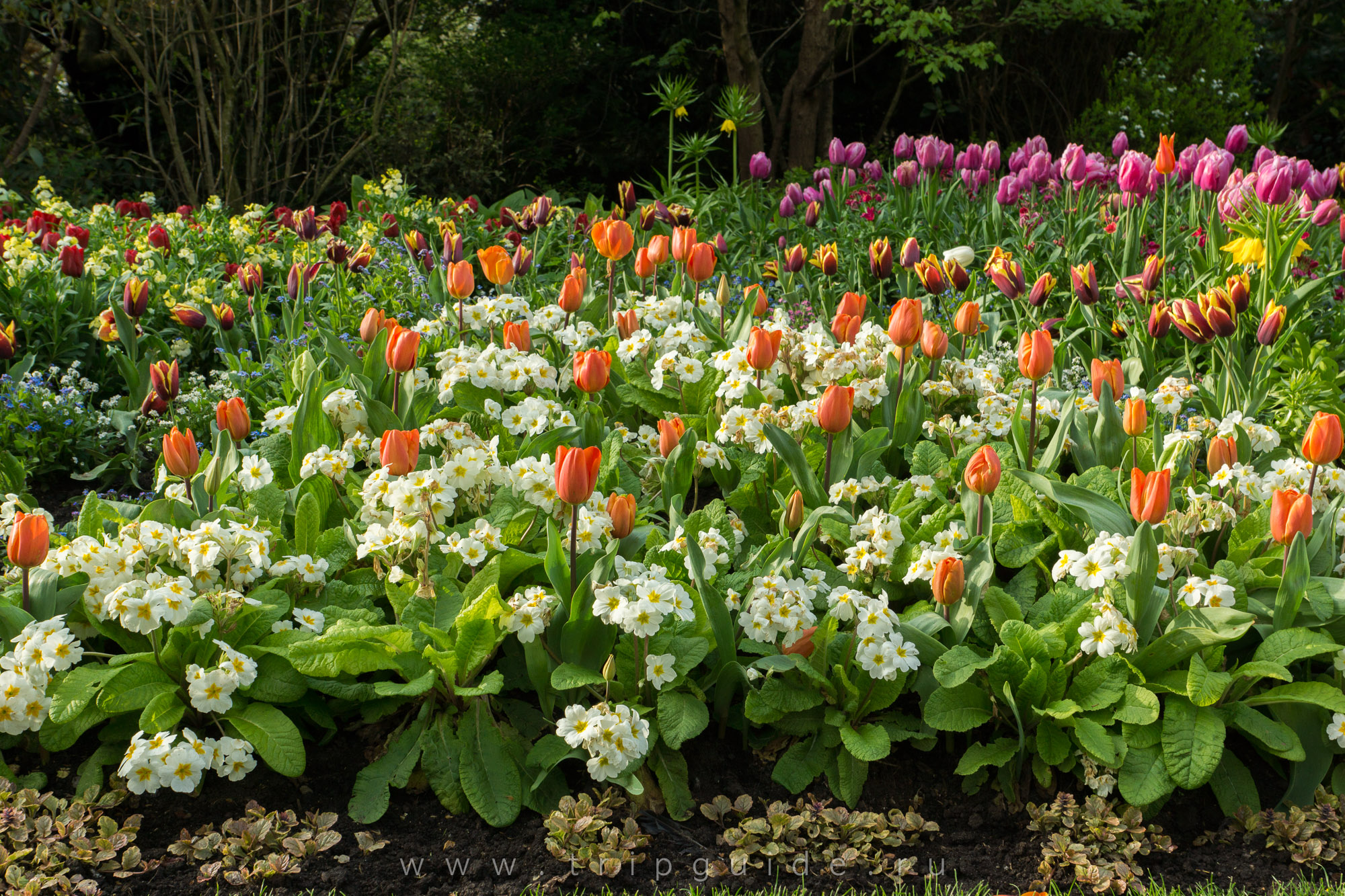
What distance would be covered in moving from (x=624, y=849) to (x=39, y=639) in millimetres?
1161

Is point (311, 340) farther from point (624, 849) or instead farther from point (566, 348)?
point (624, 849)

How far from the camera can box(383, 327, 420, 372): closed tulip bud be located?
2.79 m

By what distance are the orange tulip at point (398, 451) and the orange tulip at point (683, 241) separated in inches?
58.6

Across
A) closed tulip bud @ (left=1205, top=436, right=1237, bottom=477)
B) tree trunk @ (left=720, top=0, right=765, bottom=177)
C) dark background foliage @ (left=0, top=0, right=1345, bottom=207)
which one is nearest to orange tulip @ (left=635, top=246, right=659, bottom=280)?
closed tulip bud @ (left=1205, top=436, right=1237, bottom=477)

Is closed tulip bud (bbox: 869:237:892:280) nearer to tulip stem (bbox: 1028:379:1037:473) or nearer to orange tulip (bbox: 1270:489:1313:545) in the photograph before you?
tulip stem (bbox: 1028:379:1037:473)

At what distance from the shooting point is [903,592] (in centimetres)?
258

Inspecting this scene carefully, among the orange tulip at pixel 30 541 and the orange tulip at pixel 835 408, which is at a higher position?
the orange tulip at pixel 835 408

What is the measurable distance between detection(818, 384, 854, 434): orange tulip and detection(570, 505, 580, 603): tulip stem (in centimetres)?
60

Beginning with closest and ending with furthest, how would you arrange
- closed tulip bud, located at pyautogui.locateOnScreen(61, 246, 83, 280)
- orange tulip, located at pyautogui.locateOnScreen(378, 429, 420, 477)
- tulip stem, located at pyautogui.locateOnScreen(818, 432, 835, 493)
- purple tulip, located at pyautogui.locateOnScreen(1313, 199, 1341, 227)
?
orange tulip, located at pyautogui.locateOnScreen(378, 429, 420, 477)
tulip stem, located at pyautogui.locateOnScreen(818, 432, 835, 493)
purple tulip, located at pyautogui.locateOnScreen(1313, 199, 1341, 227)
closed tulip bud, located at pyautogui.locateOnScreen(61, 246, 83, 280)

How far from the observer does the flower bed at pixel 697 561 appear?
2143 millimetres

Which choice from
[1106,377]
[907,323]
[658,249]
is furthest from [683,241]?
[1106,377]

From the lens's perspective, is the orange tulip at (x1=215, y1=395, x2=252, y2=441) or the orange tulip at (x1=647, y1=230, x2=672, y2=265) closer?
the orange tulip at (x1=215, y1=395, x2=252, y2=441)

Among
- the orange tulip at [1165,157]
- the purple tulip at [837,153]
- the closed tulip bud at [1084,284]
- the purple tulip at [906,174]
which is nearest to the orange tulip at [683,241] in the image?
the closed tulip bud at [1084,284]

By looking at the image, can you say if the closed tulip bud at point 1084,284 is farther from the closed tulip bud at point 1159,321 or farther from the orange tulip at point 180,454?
the orange tulip at point 180,454
